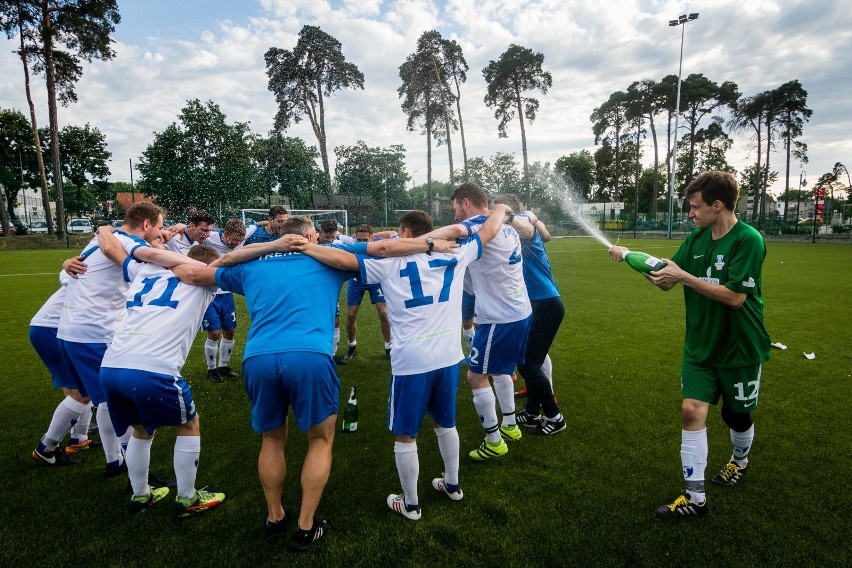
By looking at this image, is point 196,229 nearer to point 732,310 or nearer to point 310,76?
point 732,310

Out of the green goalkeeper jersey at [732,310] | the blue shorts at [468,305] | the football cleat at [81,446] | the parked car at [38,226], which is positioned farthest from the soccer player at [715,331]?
the parked car at [38,226]

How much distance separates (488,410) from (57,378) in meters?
3.92

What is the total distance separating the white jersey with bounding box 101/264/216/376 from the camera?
10.0 ft

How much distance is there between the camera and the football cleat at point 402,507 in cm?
329

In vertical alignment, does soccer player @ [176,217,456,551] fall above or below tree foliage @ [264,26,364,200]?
below

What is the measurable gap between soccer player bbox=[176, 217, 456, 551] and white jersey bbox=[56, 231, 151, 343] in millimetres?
1561

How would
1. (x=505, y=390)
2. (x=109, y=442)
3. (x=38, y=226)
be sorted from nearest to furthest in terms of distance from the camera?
(x=109, y=442)
(x=505, y=390)
(x=38, y=226)

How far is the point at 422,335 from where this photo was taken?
3104 millimetres

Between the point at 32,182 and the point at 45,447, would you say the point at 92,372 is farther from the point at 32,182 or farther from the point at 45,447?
the point at 32,182

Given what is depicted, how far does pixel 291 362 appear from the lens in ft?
8.90

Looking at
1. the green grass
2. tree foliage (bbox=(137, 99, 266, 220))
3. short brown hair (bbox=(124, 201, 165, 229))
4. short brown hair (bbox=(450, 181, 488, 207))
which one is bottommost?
the green grass

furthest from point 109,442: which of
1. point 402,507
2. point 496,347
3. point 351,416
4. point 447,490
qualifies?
point 496,347

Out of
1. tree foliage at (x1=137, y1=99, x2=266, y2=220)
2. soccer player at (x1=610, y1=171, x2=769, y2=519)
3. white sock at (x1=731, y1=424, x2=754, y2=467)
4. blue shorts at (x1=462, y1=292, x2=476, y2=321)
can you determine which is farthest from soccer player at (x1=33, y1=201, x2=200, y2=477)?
tree foliage at (x1=137, y1=99, x2=266, y2=220)

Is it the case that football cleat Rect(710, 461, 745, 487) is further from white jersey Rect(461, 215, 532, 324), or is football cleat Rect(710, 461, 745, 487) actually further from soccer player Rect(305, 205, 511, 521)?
soccer player Rect(305, 205, 511, 521)
